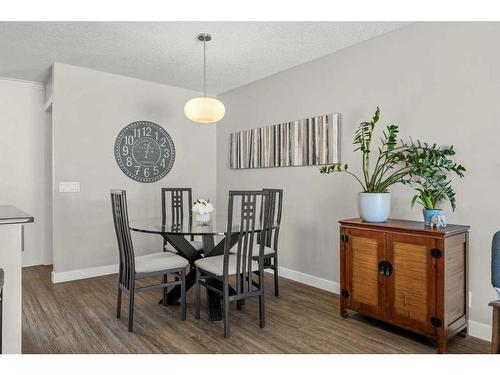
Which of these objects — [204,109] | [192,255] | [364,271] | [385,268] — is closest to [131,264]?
[192,255]

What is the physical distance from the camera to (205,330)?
101 inches

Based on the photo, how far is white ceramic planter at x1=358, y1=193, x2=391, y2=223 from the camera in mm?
2600

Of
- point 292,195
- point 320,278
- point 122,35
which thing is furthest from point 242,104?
point 320,278

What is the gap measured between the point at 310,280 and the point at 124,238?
6.54 ft

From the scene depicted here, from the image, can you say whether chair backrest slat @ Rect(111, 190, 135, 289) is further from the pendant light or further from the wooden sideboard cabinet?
the wooden sideboard cabinet

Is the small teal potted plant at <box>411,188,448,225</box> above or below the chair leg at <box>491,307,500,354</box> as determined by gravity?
above

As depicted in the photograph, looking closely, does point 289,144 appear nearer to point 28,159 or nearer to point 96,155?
point 96,155

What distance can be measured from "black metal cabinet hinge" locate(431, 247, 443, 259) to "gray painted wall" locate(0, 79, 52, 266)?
4402 mm

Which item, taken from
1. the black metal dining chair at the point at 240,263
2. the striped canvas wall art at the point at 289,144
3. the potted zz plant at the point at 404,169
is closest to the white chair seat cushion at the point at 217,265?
the black metal dining chair at the point at 240,263

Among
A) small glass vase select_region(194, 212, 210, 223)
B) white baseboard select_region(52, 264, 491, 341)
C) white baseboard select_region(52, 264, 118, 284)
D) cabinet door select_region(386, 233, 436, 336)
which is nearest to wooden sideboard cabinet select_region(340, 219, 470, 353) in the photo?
cabinet door select_region(386, 233, 436, 336)

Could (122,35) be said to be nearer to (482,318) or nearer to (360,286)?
(360,286)

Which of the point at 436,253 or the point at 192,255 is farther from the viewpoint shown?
the point at 192,255

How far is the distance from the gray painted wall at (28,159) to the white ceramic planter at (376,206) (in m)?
3.93
